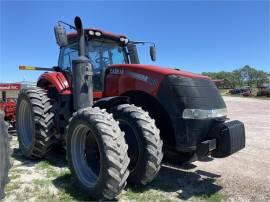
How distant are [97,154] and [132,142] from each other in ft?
2.00

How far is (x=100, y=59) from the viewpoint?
19.2 ft

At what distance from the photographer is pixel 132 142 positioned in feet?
13.8

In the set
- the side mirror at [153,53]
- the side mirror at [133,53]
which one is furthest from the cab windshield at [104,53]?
the side mirror at [153,53]

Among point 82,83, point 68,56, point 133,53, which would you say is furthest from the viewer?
point 133,53

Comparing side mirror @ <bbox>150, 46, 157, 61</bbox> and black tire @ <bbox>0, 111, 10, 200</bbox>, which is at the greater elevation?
side mirror @ <bbox>150, 46, 157, 61</bbox>

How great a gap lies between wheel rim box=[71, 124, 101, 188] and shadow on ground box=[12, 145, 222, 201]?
0.91 ft

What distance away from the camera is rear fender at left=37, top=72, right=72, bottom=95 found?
18.9ft

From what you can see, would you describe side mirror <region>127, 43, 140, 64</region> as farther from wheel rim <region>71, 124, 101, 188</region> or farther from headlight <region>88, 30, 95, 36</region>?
wheel rim <region>71, 124, 101, 188</region>

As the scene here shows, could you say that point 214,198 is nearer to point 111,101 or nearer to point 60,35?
point 111,101

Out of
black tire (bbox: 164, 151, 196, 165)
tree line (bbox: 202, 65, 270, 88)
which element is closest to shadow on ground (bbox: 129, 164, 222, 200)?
black tire (bbox: 164, 151, 196, 165)

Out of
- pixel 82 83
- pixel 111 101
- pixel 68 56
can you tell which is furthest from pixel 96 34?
pixel 111 101

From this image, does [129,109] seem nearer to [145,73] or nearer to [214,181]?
[145,73]

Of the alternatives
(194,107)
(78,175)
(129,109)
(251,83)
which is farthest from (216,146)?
(251,83)

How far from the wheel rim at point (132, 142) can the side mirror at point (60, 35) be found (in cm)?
174
